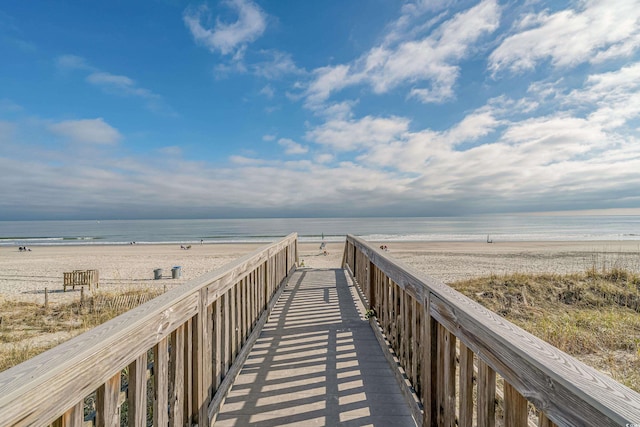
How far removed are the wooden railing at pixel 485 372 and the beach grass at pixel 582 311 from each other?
1838mm

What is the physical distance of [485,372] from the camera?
1271 mm

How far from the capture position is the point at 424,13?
24.4 feet

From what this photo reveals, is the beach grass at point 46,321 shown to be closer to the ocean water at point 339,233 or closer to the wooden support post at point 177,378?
the wooden support post at point 177,378

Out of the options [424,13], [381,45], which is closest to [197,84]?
[381,45]

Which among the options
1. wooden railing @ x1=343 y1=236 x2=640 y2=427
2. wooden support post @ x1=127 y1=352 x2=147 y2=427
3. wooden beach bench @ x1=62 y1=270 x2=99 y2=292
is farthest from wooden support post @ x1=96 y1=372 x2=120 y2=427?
wooden beach bench @ x1=62 y1=270 x2=99 y2=292

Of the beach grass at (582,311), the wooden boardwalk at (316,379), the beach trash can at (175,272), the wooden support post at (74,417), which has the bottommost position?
the beach trash can at (175,272)

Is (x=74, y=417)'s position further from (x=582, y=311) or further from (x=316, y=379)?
(x=582, y=311)

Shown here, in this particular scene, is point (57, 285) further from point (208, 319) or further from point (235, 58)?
point (208, 319)

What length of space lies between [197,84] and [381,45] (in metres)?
10.3

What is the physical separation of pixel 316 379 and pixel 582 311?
19.4 feet

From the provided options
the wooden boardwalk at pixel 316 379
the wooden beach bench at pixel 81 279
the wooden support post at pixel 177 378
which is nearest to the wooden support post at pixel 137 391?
the wooden support post at pixel 177 378

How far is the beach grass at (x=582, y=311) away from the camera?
3609 mm

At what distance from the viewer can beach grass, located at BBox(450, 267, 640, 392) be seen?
361 cm

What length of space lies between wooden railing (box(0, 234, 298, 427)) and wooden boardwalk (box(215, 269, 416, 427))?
238 mm
